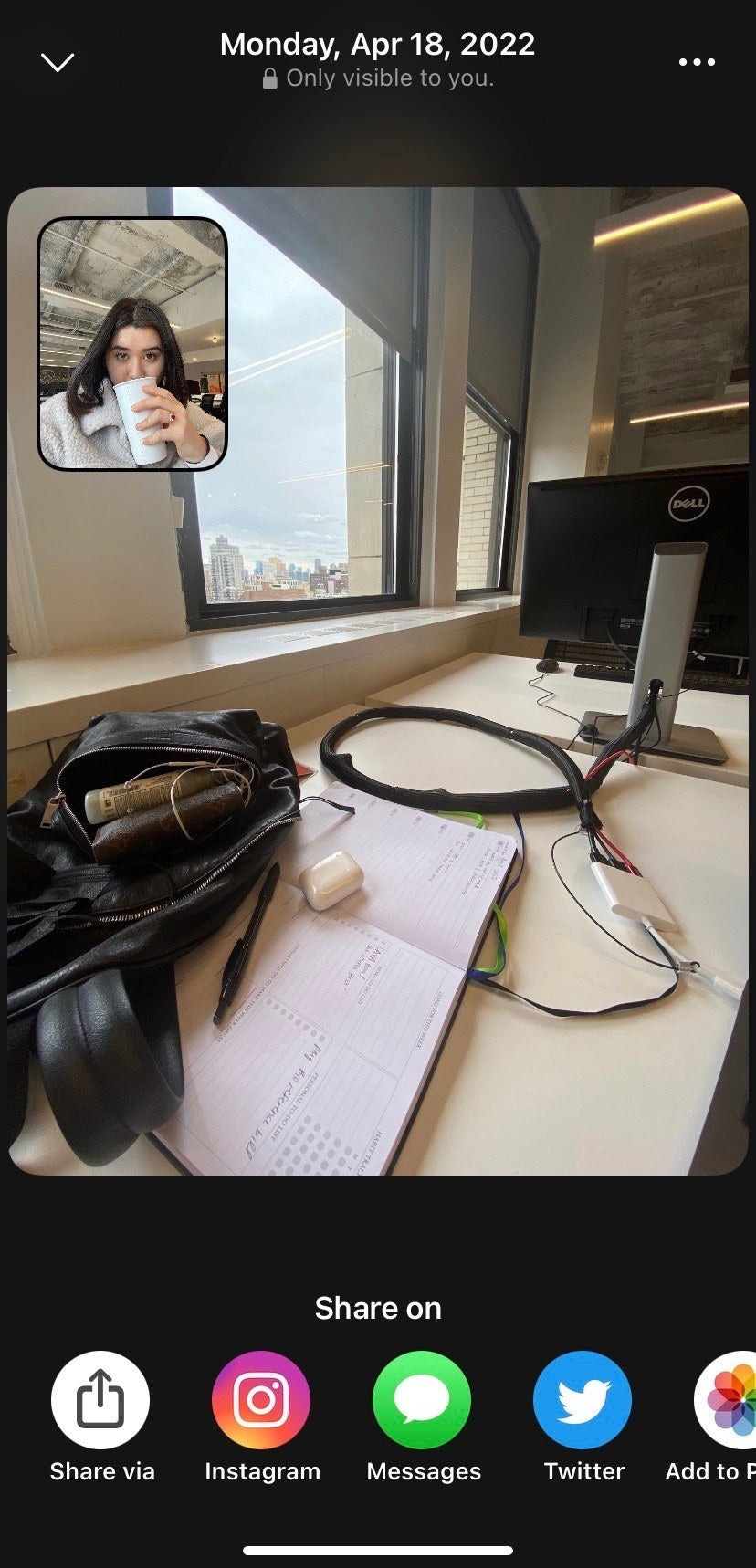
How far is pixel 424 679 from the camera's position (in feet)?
4.18

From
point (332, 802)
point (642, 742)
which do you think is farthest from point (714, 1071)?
point (642, 742)

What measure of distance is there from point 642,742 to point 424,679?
56 centimetres

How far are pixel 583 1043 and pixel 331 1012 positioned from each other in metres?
0.17

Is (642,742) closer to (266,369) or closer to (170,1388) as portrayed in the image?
(170,1388)

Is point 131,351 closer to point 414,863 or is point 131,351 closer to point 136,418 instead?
point 136,418

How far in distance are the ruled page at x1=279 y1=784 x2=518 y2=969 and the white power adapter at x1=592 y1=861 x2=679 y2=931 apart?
88 millimetres

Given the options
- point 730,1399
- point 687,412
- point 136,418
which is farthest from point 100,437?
point 687,412

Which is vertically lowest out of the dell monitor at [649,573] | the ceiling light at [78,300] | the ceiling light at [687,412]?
the dell monitor at [649,573]

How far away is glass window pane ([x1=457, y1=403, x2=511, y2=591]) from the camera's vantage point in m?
2.88

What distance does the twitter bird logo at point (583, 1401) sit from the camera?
0.73 feet

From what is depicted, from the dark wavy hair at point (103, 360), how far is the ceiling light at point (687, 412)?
5176 millimetres

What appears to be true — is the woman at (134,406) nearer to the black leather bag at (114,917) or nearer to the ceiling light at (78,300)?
the ceiling light at (78,300)

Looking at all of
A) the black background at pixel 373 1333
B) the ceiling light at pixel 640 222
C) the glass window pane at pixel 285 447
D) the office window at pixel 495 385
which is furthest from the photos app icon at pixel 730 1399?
the ceiling light at pixel 640 222

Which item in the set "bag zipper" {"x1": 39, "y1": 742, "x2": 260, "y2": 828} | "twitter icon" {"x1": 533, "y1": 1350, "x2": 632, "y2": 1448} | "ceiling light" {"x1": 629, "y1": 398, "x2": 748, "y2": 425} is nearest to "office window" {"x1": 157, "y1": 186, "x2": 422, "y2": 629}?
"bag zipper" {"x1": 39, "y1": 742, "x2": 260, "y2": 828}
